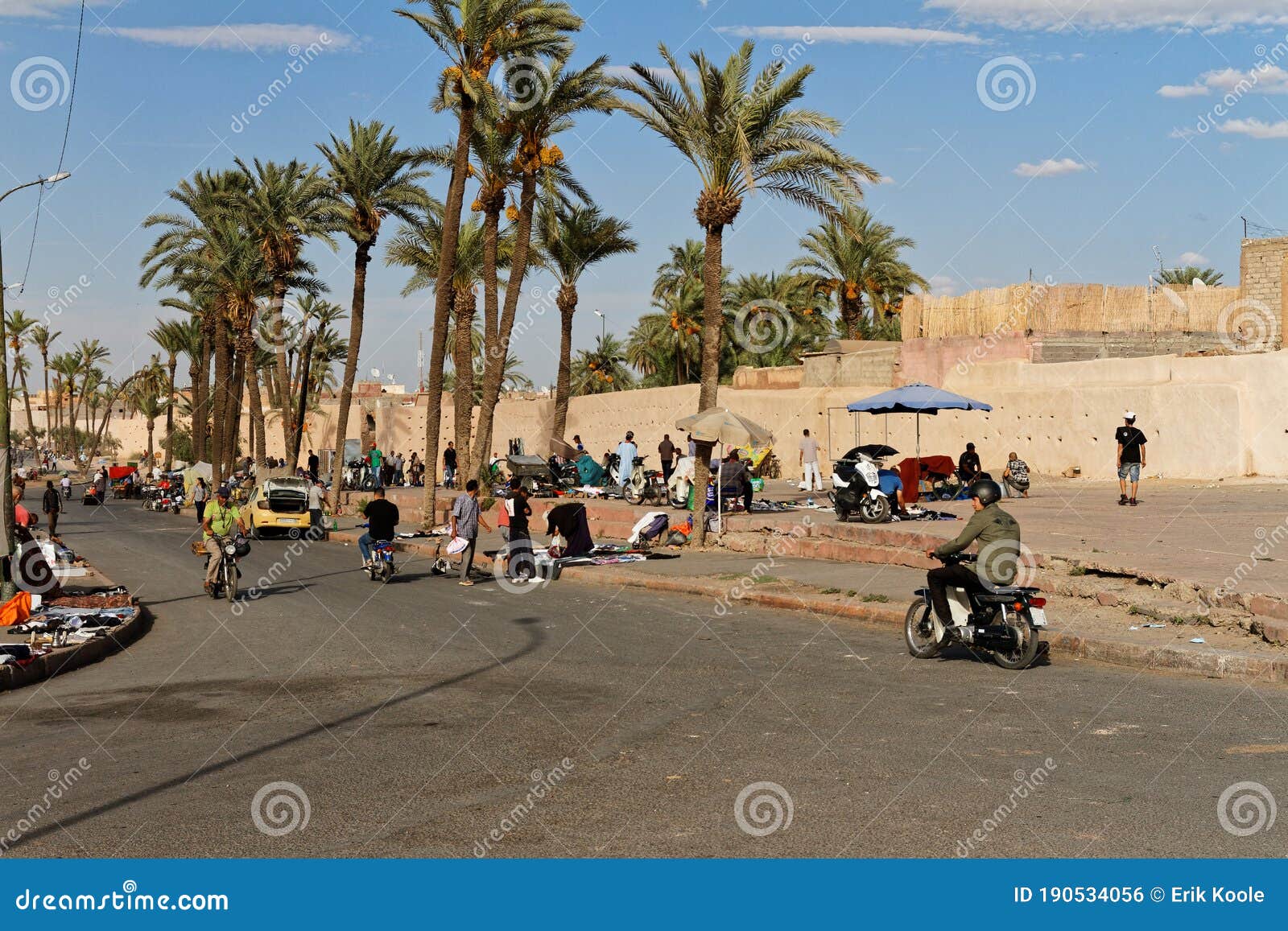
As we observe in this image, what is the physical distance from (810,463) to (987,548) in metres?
22.8

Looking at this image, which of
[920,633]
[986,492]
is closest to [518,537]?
[920,633]

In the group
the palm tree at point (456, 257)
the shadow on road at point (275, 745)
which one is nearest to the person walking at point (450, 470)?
the palm tree at point (456, 257)

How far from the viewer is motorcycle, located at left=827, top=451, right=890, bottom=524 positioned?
25.1 m

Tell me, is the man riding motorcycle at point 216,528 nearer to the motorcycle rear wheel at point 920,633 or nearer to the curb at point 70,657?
the curb at point 70,657

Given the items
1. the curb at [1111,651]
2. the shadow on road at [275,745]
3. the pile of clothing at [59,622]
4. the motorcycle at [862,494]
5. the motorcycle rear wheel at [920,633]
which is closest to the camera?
the shadow on road at [275,745]

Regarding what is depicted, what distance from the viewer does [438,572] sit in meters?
23.0

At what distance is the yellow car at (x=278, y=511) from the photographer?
114 ft

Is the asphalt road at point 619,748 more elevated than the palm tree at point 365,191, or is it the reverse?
the palm tree at point 365,191

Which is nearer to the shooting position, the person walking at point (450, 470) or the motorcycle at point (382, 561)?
the motorcycle at point (382, 561)

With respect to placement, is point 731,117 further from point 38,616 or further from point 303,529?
point 303,529

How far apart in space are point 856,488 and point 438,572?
8.27m

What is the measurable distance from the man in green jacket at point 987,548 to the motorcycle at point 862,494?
Result: 12690mm

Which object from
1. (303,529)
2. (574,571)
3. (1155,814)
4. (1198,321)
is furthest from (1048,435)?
(1155,814)

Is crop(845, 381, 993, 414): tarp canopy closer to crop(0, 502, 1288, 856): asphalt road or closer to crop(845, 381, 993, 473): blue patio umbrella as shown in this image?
crop(845, 381, 993, 473): blue patio umbrella
